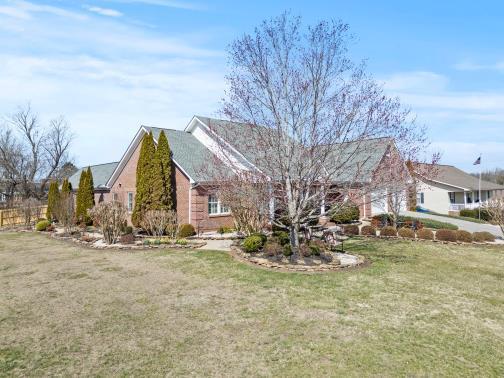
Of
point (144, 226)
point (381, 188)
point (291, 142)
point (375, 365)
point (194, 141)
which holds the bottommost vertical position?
point (375, 365)

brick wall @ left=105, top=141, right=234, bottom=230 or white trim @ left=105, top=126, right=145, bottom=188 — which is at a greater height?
white trim @ left=105, top=126, right=145, bottom=188

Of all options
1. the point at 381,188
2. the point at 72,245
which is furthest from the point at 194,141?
the point at 381,188

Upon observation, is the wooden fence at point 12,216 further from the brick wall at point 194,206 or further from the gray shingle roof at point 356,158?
the gray shingle roof at point 356,158

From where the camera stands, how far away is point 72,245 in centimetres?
1789

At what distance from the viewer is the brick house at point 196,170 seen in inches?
546

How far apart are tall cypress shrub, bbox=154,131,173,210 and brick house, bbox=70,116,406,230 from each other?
0.67 meters

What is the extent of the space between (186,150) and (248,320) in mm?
17512

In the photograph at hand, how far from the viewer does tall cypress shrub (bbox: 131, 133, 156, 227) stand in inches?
829

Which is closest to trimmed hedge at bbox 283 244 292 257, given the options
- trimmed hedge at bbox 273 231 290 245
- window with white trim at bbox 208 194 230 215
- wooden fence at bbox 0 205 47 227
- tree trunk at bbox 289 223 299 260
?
tree trunk at bbox 289 223 299 260

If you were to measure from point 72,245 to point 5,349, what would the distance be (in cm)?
1259

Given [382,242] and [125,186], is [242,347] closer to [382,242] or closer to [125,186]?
[382,242]

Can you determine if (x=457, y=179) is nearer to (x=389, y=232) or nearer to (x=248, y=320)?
(x=389, y=232)

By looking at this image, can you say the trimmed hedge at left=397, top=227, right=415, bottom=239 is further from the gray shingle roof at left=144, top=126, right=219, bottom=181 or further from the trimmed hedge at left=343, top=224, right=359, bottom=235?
the gray shingle roof at left=144, top=126, right=219, bottom=181

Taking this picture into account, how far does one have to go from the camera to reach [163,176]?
69.6ft
